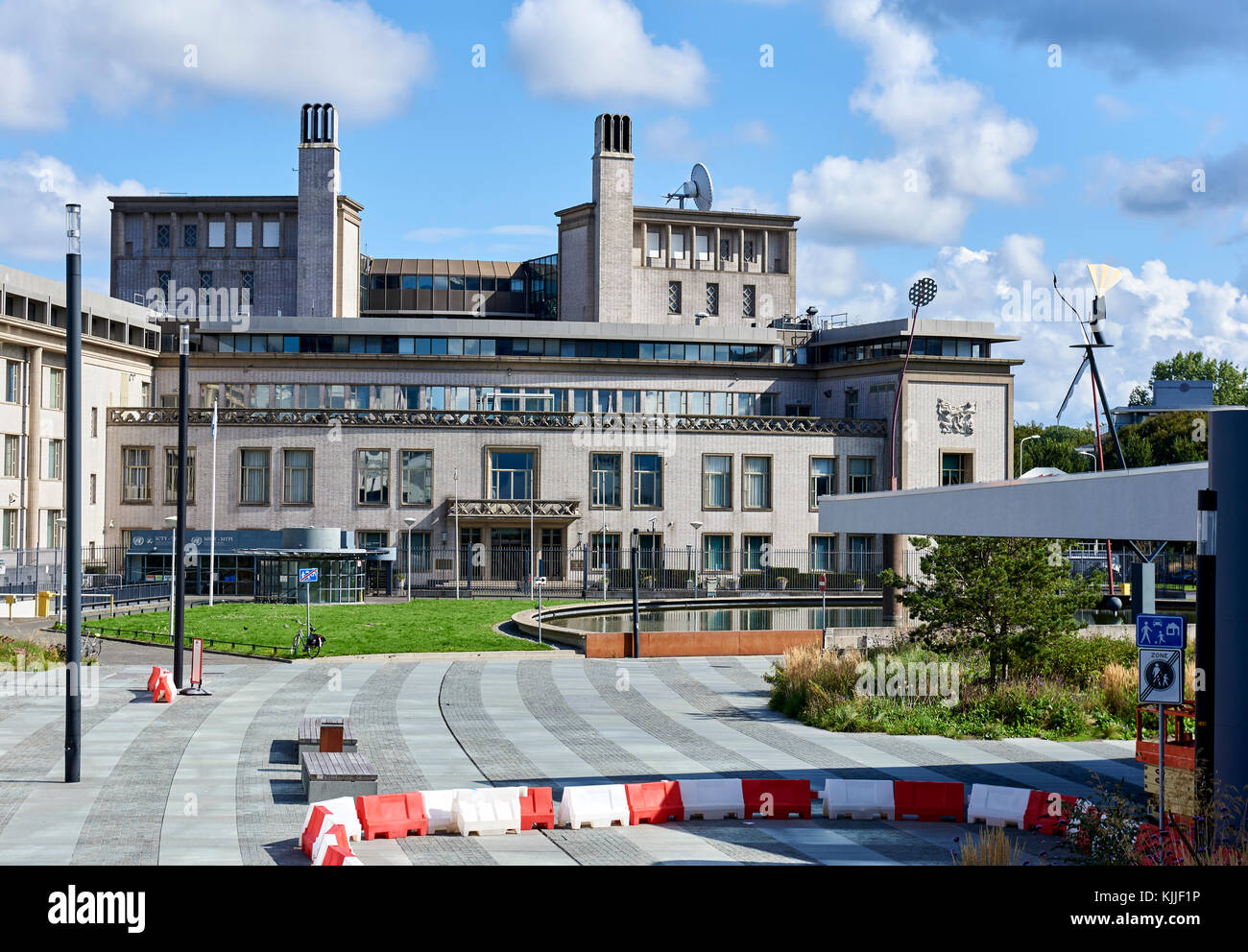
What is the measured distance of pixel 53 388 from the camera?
217 ft

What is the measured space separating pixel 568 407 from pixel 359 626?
32.4m

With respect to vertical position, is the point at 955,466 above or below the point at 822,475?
above

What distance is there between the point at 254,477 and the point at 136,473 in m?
6.59

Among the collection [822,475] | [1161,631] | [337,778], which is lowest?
[337,778]

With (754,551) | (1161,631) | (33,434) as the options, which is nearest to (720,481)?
(754,551)

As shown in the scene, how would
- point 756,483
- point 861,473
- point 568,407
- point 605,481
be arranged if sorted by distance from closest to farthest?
1. point 605,481
2. point 756,483
3. point 861,473
4. point 568,407

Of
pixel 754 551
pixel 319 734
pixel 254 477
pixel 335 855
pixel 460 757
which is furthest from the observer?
pixel 754 551

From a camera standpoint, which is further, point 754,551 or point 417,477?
point 754,551

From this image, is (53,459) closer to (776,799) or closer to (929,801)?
(776,799)

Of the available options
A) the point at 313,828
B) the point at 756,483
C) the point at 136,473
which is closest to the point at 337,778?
the point at 313,828

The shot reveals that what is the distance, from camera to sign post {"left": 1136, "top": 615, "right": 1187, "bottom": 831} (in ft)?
51.2

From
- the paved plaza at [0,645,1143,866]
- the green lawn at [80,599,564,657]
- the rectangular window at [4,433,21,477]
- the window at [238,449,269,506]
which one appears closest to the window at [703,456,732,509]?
the green lawn at [80,599,564,657]

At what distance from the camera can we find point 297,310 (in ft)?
277
